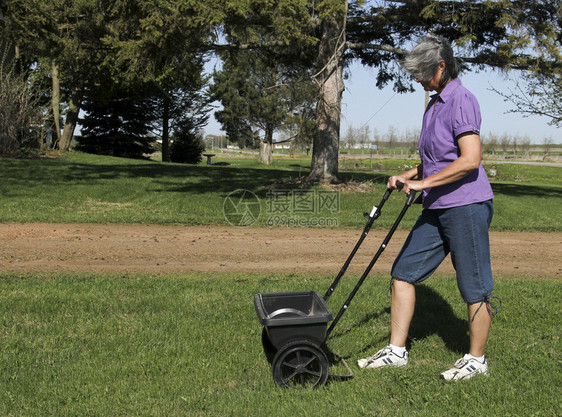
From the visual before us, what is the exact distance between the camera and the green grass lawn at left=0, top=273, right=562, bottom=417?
3.13 m

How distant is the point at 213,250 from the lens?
24.7 feet

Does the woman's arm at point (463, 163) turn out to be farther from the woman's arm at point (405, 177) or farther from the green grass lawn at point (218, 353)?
the green grass lawn at point (218, 353)

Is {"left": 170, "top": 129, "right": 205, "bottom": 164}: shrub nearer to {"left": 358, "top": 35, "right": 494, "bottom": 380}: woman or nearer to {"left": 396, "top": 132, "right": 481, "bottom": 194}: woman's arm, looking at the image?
{"left": 358, "top": 35, "right": 494, "bottom": 380}: woman

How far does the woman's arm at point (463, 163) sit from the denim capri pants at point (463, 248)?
0.22 m

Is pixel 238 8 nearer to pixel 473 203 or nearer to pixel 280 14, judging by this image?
pixel 280 14

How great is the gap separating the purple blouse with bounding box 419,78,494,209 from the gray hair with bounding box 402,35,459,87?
0.08m

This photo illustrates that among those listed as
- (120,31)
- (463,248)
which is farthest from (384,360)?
(120,31)

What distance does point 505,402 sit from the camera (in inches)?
126

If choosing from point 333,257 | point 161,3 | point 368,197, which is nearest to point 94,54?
point 161,3

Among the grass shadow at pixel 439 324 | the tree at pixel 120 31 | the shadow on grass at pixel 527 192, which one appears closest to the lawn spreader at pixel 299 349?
the grass shadow at pixel 439 324

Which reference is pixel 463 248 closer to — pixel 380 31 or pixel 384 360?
pixel 384 360

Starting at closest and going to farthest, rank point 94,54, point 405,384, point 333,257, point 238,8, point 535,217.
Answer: point 405,384 < point 333,257 < point 238,8 < point 535,217 < point 94,54

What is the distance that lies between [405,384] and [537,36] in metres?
11.8

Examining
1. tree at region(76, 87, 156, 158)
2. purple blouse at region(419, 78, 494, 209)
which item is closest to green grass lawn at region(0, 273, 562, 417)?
purple blouse at region(419, 78, 494, 209)
